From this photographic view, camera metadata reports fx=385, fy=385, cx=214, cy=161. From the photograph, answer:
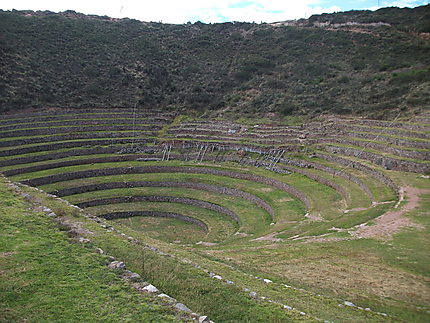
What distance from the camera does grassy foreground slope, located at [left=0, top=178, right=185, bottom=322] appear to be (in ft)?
25.7

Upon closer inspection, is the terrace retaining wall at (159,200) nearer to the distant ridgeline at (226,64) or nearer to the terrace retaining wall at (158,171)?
the terrace retaining wall at (158,171)

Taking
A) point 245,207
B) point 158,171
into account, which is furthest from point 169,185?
point 245,207

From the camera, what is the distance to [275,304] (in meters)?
9.64

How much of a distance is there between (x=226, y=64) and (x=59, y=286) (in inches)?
2356

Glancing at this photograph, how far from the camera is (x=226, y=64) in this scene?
6531cm

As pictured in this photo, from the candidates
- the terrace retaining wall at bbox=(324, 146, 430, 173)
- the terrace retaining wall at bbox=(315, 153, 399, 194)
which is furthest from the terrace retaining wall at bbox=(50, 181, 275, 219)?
the terrace retaining wall at bbox=(324, 146, 430, 173)

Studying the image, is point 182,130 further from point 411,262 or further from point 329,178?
point 411,262

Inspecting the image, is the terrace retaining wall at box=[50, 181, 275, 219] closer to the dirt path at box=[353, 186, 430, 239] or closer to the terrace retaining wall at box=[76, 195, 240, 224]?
the terrace retaining wall at box=[76, 195, 240, 224]

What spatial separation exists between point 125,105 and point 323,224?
3918 centimetres

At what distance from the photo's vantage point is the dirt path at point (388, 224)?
56.9 ft

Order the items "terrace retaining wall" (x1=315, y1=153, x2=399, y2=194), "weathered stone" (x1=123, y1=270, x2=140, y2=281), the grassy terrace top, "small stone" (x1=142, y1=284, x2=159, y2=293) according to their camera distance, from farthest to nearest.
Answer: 1. "terrace retaining wall" (x1=315, y1=153, x2=399, y2=194)
2. the grassy terrace top
3. "weathered stone" (x1=123, y1=270, x2=140, y2=281)
4. "small stone" (x1=142, y1=284, x2=159, y2=293)

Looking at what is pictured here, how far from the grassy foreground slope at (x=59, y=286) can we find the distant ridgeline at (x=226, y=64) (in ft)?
123

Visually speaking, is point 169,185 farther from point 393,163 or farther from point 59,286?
point 59,286

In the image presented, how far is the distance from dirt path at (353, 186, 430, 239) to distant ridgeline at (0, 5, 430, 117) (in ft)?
71.7
